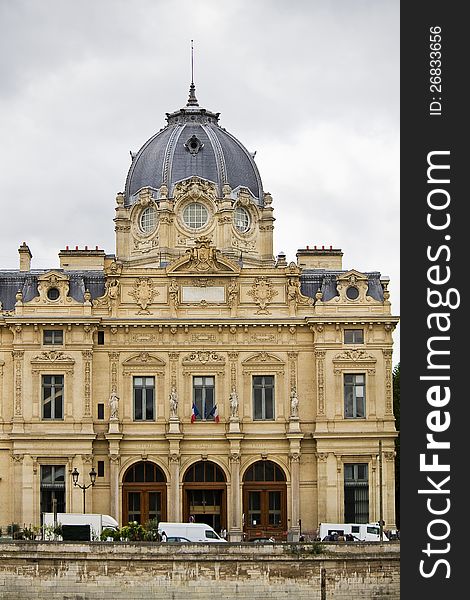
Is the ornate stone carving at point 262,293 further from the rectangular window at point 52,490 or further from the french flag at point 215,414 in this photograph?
the rectangular window at point 52,490

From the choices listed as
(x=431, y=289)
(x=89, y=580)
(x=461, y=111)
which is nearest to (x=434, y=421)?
(x=431, y=289)

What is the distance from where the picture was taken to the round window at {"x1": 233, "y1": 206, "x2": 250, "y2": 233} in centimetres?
8106

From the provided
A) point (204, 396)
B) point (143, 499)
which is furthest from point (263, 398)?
point (143, 499)

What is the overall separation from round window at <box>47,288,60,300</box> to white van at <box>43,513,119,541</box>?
10.7 metres

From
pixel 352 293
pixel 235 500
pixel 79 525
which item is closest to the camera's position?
pixel 79 525

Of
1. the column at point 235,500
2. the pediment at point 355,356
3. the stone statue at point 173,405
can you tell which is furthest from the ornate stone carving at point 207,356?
the pediment at point 355,356

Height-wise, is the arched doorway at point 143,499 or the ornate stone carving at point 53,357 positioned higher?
the ornate stone carving at point 53,357

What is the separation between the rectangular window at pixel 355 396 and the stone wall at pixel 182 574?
15862 mm

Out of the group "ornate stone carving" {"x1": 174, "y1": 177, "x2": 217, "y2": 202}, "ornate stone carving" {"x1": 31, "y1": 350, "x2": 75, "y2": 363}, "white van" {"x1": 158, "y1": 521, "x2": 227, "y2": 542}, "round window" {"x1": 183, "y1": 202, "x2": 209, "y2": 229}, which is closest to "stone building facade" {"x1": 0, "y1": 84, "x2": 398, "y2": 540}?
"ornate stone carving" {"x1": 31, "y1": 350, "x2": 75, "y2": 363}

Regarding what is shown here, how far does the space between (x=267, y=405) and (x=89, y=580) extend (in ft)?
60.0

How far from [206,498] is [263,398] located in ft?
17.8

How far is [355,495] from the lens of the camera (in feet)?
245

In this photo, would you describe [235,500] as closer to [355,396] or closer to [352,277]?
[355,396]

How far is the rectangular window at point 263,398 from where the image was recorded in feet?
249
